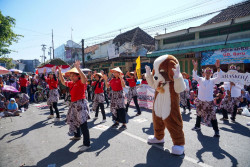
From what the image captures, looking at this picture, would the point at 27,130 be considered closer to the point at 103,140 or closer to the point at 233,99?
the point at 103,140

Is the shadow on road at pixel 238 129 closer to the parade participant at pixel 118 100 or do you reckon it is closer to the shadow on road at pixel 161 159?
the shadow on road at pixel 161 159

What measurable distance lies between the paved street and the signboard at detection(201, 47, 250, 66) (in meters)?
7.06

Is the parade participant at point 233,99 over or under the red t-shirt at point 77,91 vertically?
under

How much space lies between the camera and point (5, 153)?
13.1 ft

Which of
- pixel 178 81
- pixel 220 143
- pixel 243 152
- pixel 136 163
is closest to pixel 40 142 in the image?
pixel 136 163

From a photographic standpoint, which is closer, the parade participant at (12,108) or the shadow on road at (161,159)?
the shadow on road at (161,159)

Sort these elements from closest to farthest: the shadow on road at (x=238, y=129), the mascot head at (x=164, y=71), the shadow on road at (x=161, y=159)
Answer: the shadow on road at (x=161, y=159), the mascot head at (x=164, y=71), the shadow on road at (x=238, y=129)

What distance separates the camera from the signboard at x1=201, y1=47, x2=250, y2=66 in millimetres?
10883

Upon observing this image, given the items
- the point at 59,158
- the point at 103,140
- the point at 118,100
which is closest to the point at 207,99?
the point at 118,100

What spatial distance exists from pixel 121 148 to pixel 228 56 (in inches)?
440

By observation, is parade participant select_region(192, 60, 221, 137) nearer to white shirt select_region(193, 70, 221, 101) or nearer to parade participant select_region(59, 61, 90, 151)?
white shirt select_region(193, 70, 221, 101)

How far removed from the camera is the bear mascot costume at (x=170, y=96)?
11.2 ft

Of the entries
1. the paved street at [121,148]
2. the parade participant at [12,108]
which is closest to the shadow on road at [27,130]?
the paved street at [121,148]

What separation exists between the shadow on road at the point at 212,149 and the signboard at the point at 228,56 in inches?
353
